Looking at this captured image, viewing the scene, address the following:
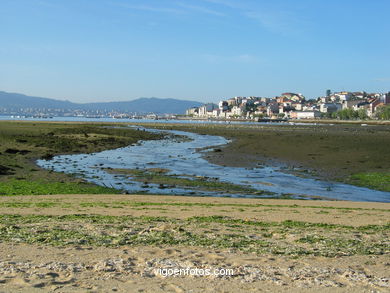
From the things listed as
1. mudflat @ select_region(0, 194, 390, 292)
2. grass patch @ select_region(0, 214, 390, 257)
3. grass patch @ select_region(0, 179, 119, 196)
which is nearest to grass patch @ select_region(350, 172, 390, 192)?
mudflat @ select_region(0, 194, 390, 292)

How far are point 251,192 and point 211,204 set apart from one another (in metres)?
4.20

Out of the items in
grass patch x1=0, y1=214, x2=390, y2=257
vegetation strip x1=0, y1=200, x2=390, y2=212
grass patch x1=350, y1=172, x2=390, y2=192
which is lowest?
grass patch x1=350, y1=172, x2=390, y2=192

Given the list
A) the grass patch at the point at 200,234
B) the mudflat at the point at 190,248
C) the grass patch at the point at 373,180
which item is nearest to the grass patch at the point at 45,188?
the mudflat at the point at 190,248

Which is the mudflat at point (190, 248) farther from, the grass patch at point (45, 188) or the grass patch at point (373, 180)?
the grass patch at point (373, 180)

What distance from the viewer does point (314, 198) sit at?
55.7 feet

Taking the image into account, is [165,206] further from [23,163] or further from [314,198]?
[23,163]

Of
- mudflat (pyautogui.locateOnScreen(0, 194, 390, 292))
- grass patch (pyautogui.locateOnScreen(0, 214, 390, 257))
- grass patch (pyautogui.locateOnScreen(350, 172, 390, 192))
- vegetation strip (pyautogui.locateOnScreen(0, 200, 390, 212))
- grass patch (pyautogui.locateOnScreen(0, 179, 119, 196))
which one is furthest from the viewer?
grass patch (pyautogui.locateOnScreen(350, 172, 390, 192))

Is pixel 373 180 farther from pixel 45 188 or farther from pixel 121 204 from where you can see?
pixel 45 188

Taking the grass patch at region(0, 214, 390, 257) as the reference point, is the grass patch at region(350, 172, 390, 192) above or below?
below

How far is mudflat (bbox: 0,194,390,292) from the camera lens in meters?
5.84

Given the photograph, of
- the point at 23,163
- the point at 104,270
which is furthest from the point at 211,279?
the point at 23,163

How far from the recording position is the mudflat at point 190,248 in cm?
584

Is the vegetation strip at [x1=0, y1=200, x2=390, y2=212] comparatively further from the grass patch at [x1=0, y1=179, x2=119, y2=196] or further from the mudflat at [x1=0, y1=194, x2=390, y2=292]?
the grass patch at [x1=0, y1=179, x2=119, y2=196]

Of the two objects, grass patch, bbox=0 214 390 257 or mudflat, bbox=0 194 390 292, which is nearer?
mudflat, bbox=0 194 390 292
